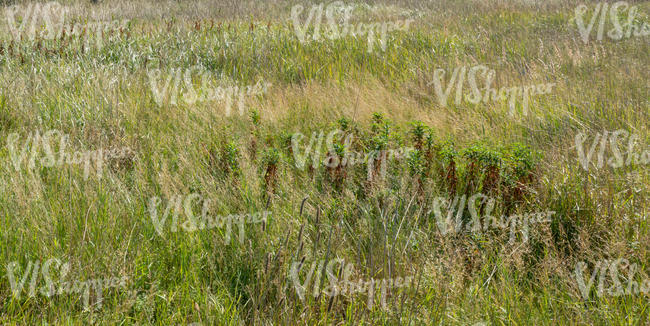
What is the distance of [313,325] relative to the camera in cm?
219

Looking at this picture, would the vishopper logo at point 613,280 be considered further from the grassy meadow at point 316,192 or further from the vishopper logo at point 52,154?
the vishopper logo at point 52,154

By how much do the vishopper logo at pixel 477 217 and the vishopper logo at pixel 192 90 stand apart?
2.26 m

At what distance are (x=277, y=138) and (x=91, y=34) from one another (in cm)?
489

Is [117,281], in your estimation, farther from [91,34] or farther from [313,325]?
[91,34]

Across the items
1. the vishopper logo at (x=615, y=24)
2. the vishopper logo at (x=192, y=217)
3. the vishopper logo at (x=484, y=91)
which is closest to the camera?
the vishopper logo at (x=192, y=217)

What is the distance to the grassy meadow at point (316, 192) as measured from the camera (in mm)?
2293

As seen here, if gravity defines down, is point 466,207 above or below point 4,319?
above

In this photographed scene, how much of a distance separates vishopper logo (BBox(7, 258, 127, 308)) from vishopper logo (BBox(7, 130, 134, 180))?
36.9 inches

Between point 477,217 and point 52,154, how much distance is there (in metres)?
2.92

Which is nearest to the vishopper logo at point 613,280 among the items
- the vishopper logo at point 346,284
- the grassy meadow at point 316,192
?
the grassy meadow at point 316,192

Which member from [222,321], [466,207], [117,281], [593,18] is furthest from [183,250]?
[593,18]

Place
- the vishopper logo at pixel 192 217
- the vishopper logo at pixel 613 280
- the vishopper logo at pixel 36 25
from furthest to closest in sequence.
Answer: the vishopper logo at pixel 36 25 → the vishopper logo at pixel 192 217 → the vishopper logo at pixel 613 280

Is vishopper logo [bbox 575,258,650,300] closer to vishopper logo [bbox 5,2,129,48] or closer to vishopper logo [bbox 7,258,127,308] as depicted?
vishopper logo [bbox 7,258,127,308]

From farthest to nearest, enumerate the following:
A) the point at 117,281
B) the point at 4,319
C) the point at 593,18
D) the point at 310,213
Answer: the point at 593,18 → the point at 310,213 → the point at 117,281 → the point at 4,319
